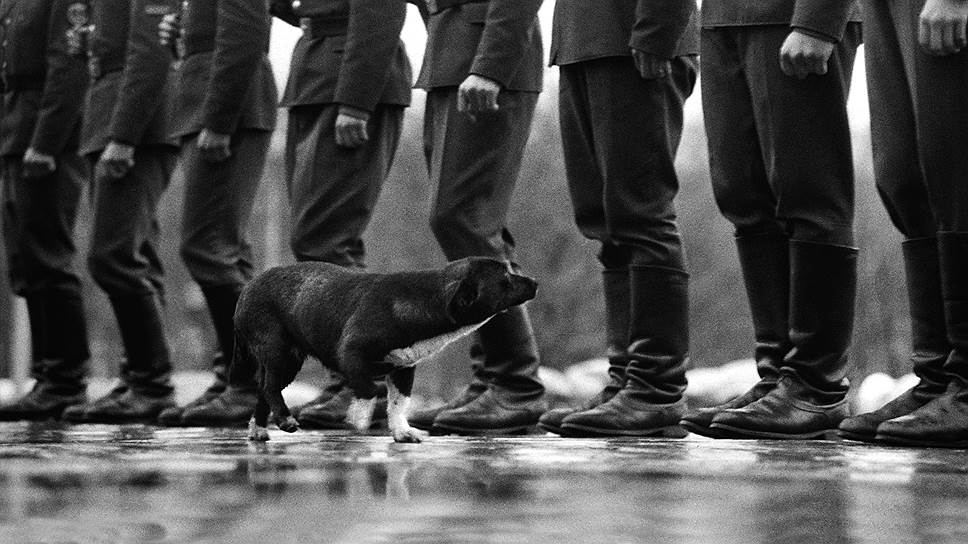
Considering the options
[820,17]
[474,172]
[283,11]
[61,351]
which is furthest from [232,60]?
[820,17]

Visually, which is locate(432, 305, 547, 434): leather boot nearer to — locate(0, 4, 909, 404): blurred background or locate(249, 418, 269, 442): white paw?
locate(249, 418, 269, 442): white paw

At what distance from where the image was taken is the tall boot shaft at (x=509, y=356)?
234 inches

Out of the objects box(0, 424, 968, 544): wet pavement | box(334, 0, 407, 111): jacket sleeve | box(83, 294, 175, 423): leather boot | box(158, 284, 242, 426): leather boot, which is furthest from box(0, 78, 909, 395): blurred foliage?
box(0, 424, 968, 544): wet pavement

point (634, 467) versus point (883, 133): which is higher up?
point (883, 133)

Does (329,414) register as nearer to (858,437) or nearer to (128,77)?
(128,77)

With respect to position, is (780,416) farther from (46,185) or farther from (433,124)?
(46,185)

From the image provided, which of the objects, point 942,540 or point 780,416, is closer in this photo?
point 942,540

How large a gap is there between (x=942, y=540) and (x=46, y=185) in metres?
7.10

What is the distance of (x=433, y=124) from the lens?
6.20 meters

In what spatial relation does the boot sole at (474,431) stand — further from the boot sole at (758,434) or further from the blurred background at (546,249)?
the blurred background at (546,249)

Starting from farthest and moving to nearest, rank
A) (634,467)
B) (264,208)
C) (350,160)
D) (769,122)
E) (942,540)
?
(264,208), (350,160), (769,122), (634,467), (942,540)

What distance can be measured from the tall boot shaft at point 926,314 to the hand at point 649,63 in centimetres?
103

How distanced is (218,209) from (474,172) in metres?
1.66

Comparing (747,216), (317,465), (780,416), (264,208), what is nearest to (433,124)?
(747,216)
